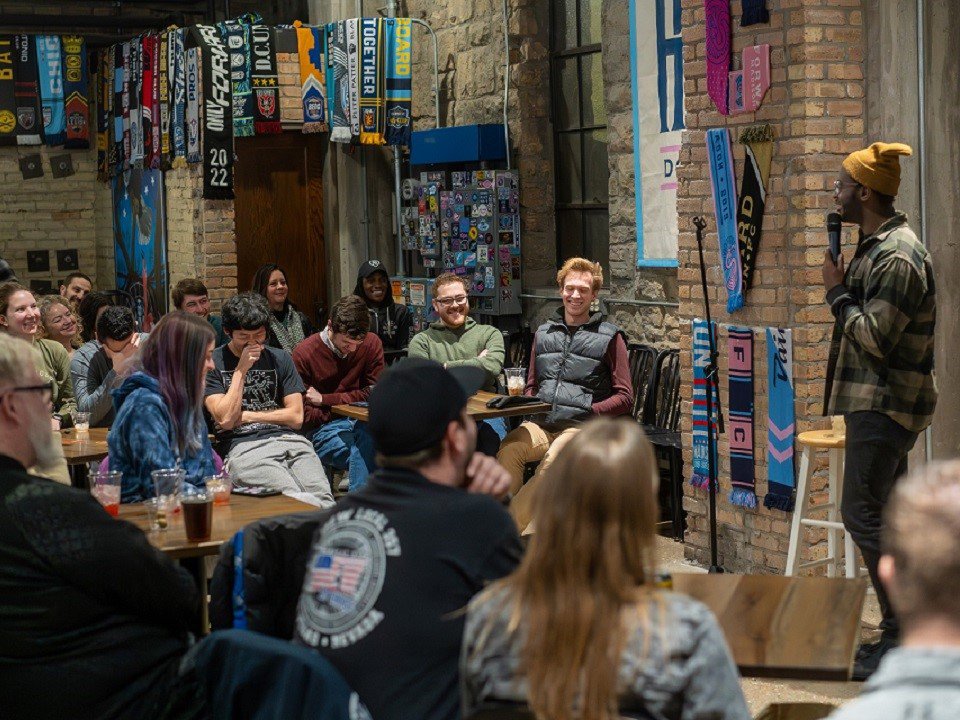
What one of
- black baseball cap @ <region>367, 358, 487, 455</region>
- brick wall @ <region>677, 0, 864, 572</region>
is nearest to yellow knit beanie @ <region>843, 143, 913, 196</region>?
brick wall @ <region>677, 0, 864, 572</region>

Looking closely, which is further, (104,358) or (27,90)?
(27,90)

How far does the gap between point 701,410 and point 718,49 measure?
5.43 feet

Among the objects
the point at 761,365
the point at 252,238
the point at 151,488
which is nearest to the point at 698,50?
the point at 761,365

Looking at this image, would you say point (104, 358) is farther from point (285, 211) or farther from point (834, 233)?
point (285, 211)

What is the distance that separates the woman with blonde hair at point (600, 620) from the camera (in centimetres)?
219

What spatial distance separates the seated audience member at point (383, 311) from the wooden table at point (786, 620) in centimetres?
565

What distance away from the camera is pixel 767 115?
6.02 meters

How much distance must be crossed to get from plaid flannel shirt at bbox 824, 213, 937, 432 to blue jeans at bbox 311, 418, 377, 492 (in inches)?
115

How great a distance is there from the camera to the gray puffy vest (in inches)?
273

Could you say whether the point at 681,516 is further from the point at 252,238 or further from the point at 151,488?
the point at 252,238

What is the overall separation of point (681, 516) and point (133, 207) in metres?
7.74

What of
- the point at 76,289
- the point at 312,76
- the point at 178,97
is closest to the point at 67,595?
the point at 76,289

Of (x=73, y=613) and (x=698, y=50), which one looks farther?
(x=698, y=50)

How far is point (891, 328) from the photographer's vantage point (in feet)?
15.6
